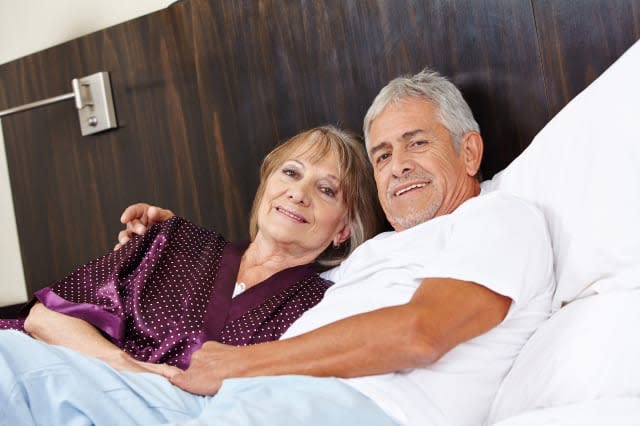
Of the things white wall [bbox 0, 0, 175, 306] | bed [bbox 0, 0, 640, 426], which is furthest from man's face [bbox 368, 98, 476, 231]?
white wall [bbox 0, 0, 175, 306]

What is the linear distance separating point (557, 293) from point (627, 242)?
14 centimetres

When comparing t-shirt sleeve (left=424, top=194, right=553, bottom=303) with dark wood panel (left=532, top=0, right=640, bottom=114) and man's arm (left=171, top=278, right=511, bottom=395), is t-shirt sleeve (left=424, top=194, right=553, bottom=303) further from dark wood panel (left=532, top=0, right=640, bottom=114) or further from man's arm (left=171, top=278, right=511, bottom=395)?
dark wood panel (left=532, top=0, right=640, bottom=114)

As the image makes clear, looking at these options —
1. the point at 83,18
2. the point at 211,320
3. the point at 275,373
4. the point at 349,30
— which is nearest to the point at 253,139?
the point at 349,30

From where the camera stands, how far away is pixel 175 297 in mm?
1893

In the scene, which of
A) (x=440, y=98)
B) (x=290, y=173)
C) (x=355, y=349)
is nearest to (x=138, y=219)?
(x=290, y=173)

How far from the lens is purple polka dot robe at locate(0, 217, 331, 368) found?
1804 mm

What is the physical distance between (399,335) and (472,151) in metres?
0.62

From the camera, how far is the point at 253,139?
2393 millimetres

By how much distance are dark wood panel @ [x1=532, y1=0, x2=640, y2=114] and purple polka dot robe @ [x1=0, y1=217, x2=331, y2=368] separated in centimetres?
68

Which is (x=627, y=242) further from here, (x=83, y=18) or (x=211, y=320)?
(x=83, y=18)

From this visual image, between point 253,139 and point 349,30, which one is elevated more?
point 349,30

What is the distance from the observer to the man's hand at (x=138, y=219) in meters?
2.05

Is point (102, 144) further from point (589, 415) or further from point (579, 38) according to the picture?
point (589, 415)

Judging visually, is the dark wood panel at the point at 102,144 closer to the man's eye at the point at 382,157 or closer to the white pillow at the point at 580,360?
the man's eye at the point at 382,157
